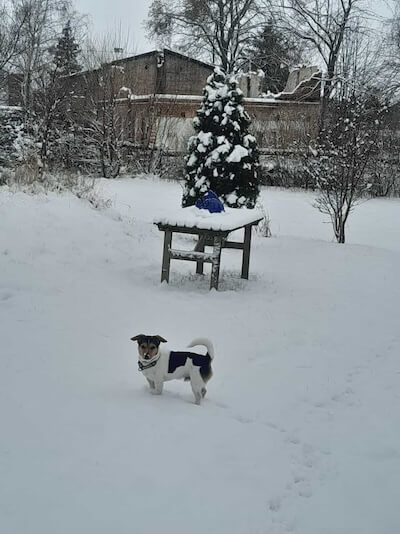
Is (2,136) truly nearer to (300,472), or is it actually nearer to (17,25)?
(17,25)

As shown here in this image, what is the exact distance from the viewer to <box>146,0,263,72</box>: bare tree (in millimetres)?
31234

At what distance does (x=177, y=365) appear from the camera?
4.31 m

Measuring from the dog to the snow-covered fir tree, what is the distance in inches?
278

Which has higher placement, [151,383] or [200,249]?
[200,249]

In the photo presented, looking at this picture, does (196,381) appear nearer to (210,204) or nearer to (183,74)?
(210,204)

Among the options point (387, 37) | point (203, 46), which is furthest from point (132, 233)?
point (203, 46)

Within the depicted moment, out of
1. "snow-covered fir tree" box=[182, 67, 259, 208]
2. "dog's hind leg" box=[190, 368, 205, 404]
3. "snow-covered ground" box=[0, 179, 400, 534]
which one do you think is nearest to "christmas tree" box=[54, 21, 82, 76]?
"snow-covered fir tree" box=[182, 67, 259, 208]

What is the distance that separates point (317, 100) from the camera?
25.0 meters

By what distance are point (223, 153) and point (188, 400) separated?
7423 mm

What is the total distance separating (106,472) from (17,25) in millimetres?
28815

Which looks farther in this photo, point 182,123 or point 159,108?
point 182,123

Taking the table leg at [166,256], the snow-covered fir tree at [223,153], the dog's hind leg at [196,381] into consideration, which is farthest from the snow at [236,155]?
the dog's hind leg at [196,381]

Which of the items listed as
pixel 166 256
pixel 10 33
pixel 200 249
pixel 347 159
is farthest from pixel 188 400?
pixel 10 33

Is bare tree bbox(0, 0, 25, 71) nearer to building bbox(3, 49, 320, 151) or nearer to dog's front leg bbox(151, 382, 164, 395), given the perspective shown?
building bbox(3, 49, 320, 151)
